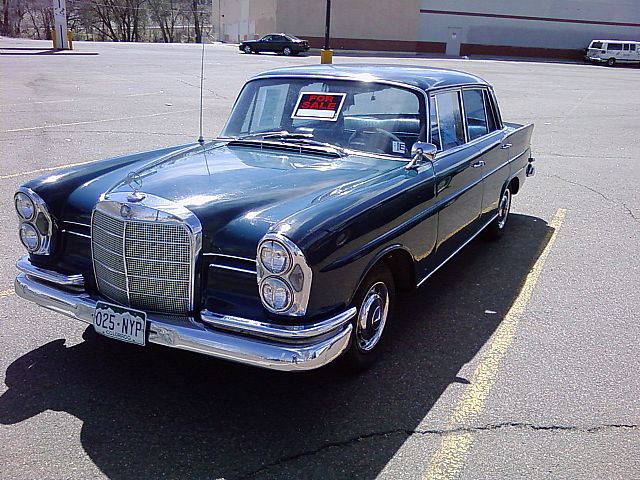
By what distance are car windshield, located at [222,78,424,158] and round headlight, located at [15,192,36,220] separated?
1571 millimetres

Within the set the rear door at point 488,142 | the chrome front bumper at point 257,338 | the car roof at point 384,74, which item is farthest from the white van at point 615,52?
the chrome front bumper at point 257,338

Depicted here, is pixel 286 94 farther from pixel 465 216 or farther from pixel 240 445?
pixel 240 445

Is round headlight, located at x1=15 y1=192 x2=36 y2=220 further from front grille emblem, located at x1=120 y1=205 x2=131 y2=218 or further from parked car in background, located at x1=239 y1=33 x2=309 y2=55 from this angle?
parked car in background, located at x1=239 y1=33 x2=309 y2=55

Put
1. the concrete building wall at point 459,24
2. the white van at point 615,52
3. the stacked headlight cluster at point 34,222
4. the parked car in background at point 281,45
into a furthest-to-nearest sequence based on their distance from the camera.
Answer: the concrete building wall at point 459,24 → the white van at point 615,52 → the parked car in background at point 281,45 → the stacked headlight cluster at point 34,222

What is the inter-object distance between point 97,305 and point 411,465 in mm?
1728

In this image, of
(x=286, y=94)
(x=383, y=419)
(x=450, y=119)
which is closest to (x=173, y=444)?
(x=383, y=419)

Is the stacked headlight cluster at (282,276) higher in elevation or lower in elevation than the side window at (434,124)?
lower

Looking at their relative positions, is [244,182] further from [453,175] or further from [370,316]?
[453,175]

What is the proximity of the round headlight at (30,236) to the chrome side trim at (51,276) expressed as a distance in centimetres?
10

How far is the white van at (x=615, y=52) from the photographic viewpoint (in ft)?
145

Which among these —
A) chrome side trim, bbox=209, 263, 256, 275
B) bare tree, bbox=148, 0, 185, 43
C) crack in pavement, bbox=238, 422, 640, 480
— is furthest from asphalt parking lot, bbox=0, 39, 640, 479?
bare tree, bbox=148, 0, 185, 43

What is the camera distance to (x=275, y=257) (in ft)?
9.59

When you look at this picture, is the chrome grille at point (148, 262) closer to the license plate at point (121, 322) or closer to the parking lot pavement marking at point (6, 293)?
the license plate at point (121, 322)

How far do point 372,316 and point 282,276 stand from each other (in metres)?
0.92
